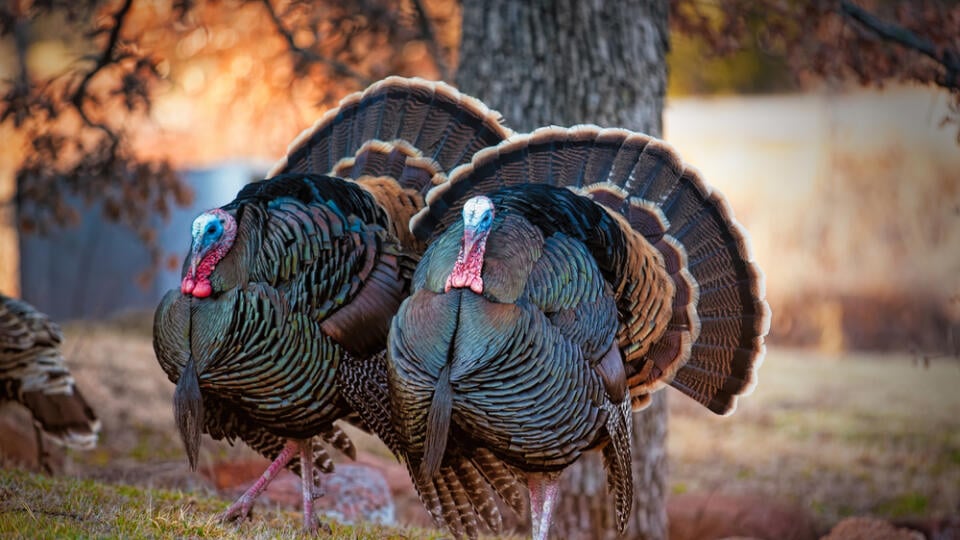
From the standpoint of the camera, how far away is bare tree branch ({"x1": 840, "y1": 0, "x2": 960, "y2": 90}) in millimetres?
5602

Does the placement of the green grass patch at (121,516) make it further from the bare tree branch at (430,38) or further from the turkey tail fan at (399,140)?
the bare tree branch at (430,38)

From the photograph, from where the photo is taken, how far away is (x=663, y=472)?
5.78 meters

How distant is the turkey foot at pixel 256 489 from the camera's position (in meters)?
4.32

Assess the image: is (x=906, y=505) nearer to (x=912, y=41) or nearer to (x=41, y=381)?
(x=912, y=41)

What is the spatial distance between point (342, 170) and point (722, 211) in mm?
1685

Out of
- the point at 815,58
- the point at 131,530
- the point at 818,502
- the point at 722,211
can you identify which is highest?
the point at 815,58

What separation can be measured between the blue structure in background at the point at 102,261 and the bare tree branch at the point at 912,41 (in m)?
7.62

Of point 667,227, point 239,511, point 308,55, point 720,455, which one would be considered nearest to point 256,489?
point 239,511

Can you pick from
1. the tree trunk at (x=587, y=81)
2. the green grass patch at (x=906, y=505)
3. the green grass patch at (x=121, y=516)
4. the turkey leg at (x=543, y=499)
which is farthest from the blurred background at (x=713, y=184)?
the turkey leg at (x=543, y=499)

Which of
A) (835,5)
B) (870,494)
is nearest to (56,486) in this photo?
(835,5)

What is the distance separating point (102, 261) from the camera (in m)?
12.2

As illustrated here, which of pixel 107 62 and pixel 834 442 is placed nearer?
pixel 107 62

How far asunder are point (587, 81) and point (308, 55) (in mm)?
1953

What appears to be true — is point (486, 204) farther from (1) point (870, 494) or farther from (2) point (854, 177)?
(2) point (854, 177)
